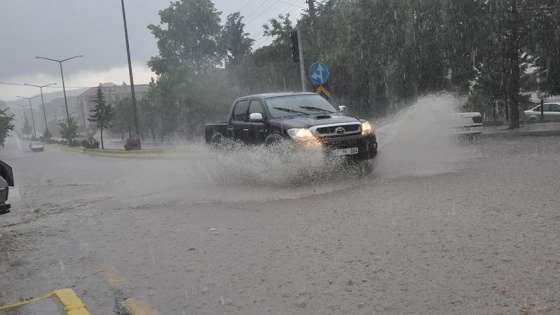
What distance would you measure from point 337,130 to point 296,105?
4.66ft

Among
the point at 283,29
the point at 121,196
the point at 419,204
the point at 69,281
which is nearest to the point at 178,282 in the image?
the point at 69,281

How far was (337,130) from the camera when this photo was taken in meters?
8.80

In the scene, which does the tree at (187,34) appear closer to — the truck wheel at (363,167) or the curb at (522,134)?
the curb at (522,134)

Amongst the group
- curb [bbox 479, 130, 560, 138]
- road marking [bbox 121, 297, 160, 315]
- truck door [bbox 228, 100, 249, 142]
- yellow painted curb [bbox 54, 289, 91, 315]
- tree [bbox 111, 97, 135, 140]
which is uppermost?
tree [bbox 111, 97, 135, 140]

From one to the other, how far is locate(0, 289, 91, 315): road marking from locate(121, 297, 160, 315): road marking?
29cm

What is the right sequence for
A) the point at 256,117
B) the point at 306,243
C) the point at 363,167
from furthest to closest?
the point at 363,167 → the point at 256,117 → the point at 306,243

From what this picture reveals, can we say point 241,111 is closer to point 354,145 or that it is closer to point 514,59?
point 354,145

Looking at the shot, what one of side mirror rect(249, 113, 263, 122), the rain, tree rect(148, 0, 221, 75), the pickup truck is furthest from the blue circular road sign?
tree rect(148, 0, 221, 75)

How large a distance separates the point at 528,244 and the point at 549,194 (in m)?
2.45

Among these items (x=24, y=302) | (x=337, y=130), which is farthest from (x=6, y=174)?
(x=337, y=130)

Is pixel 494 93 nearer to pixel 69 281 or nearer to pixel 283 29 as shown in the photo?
pixel 283 29

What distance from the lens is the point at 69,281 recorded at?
466 centimetres

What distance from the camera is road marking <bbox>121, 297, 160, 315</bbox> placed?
3783mm

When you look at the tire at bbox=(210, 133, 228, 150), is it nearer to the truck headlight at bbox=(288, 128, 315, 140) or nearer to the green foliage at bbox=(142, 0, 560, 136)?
the truck headlight at bbox=(288, 128, 315, 140)
